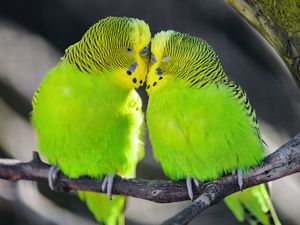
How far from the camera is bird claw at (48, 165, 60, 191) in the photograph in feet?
5.19

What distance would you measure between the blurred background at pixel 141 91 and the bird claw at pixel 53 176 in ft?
2.50

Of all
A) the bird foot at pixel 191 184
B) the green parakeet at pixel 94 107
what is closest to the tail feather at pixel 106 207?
the green parakeet at pixel 94 107

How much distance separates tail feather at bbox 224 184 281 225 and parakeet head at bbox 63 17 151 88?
430 millimetres

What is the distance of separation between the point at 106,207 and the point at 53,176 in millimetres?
296

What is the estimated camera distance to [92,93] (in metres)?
1.57

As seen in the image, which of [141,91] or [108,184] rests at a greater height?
[141,91]

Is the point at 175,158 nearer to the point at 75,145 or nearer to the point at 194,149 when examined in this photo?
the point at 194,149

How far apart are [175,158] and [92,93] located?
0.25 meters

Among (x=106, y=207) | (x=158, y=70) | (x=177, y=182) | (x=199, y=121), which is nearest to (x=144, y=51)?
(x=158, y=70)

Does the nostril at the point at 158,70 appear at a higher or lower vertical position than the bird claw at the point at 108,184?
higher

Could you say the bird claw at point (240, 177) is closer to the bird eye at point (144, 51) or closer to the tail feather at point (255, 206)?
the tail feather at point (255, 206)

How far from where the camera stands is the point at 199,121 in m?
1.49

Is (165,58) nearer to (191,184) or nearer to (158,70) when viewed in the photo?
(158,70)

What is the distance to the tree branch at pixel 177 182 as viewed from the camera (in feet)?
4.47
